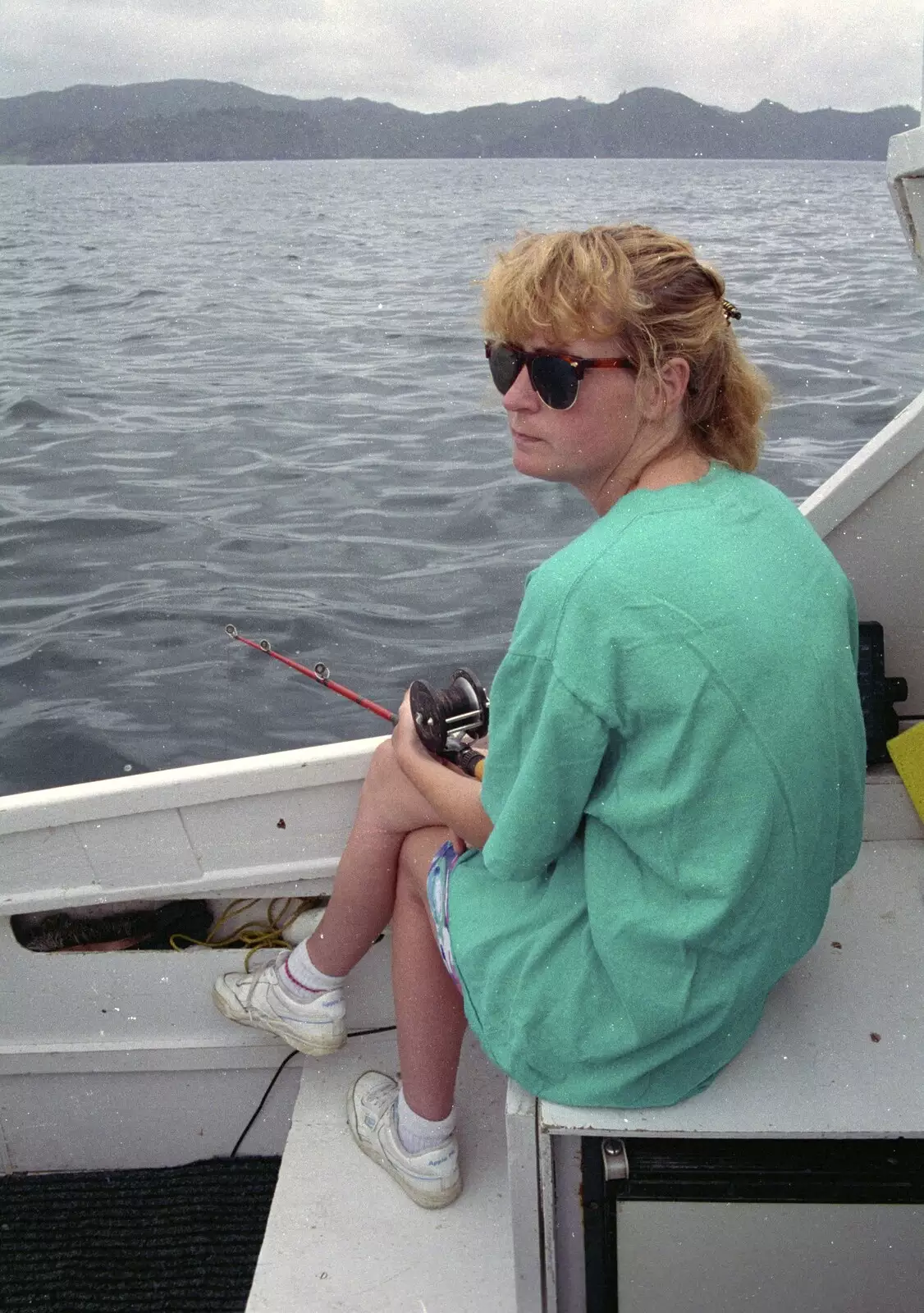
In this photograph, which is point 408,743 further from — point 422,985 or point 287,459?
point 287,459

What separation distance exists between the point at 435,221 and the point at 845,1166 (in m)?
23.6

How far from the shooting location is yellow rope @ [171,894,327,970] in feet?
8.16

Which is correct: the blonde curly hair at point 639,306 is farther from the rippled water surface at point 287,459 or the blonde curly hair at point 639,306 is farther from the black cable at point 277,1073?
the black cable at point 277,1073

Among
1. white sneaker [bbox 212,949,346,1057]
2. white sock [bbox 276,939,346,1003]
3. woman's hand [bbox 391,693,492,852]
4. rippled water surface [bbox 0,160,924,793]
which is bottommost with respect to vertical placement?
rippled water surface [bbox 0,160,924,793]

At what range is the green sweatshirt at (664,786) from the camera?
1.29m

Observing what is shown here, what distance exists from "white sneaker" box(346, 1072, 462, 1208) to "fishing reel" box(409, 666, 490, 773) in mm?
702

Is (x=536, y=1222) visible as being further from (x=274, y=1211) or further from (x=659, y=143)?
(x=659, y=143)

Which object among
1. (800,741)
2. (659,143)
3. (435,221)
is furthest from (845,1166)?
(659,143)

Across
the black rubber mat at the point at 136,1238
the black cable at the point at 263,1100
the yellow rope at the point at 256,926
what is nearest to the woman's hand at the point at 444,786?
the yellow rope at the point at 256,926

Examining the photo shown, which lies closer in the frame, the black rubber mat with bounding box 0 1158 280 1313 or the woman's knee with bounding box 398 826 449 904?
the woman's knee with bounding box 398 826 449 904

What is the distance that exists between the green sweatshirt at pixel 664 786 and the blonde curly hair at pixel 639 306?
0.11 meters

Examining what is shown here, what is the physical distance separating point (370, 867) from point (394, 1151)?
48 cm

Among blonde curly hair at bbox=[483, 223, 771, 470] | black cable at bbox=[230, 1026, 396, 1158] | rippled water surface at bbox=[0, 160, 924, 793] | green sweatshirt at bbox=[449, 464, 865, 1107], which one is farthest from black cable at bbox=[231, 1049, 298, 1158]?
blonde curly hair at bbox=[483, 223, 771, 470]

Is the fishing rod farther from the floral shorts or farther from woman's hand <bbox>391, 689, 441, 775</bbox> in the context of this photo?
the floral shorts
